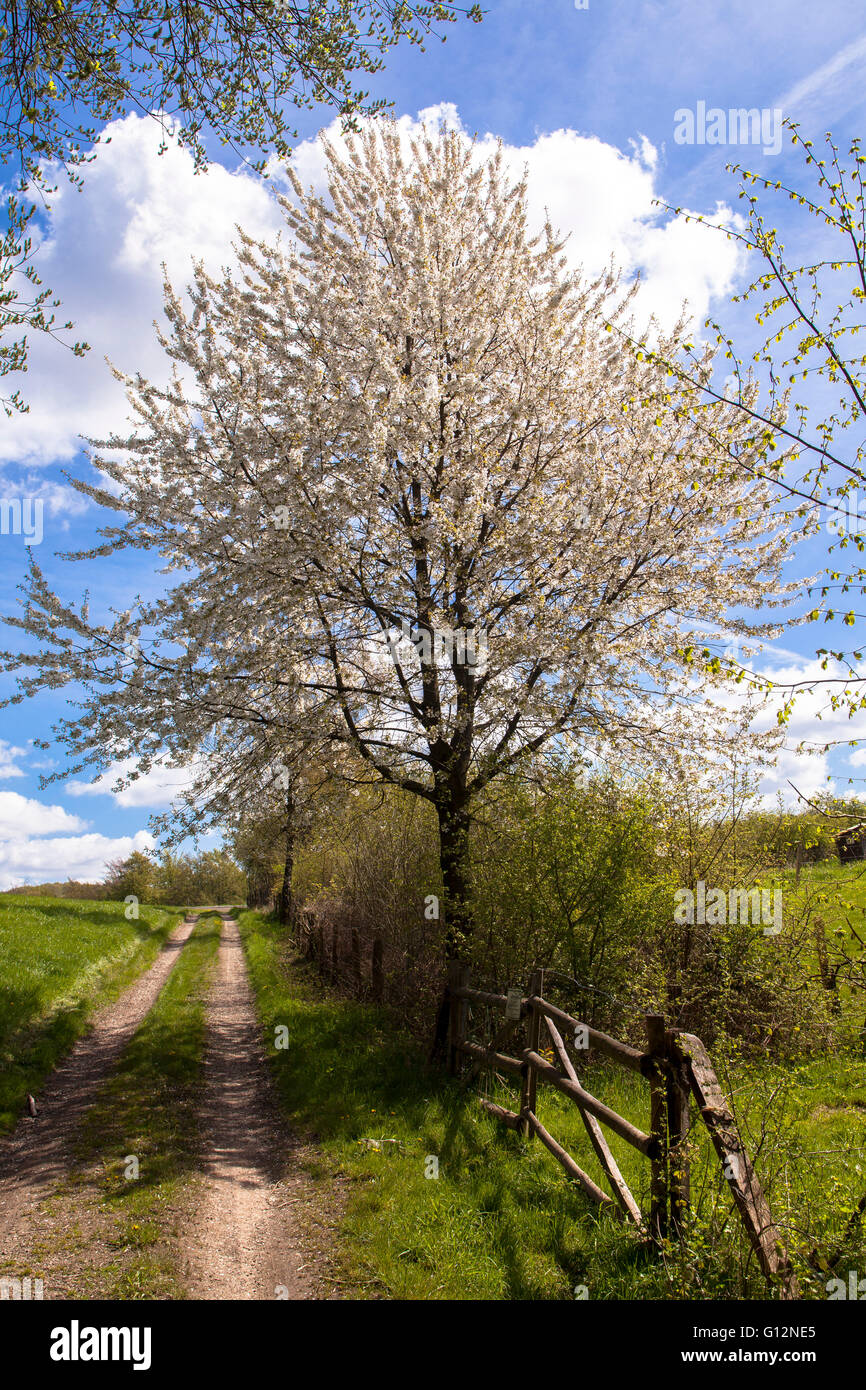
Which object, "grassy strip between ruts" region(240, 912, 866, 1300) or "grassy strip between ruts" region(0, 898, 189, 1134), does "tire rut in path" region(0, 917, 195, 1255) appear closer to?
"grassy strip between ruts" region(0, 898, 189, 1134)

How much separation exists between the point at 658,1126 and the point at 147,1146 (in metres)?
5.41

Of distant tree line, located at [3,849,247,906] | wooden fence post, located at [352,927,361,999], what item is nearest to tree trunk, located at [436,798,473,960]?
wooden fence post, located at [352,927,361,999]

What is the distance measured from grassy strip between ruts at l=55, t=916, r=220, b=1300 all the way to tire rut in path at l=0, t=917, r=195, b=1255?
22cm

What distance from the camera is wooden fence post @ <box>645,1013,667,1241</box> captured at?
425 cm

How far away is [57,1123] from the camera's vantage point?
789 centimetres

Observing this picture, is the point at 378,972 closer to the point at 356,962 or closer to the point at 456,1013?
the point at 356,962

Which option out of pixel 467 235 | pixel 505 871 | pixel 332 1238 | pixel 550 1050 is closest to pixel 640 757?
pixel 505 871

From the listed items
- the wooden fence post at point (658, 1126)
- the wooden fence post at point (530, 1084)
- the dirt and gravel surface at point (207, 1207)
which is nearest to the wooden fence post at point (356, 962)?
the dirt and gravel surface at point (207, 1207)

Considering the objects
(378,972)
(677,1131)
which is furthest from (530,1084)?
(378,972)

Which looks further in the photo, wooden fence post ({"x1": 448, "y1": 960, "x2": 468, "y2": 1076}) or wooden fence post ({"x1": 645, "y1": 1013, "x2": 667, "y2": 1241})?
wooden fence post ({"x1": 448, "y1": 960, "x2": 468, "y2": 1076})

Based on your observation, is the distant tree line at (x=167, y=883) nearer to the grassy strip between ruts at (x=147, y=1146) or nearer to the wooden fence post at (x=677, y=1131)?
the grassy strip between ruts at (x=147, y=1146)

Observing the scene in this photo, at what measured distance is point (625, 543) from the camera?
30.0 feet

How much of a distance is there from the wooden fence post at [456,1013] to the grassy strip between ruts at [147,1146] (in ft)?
9.65
